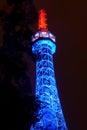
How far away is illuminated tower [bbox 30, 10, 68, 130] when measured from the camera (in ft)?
143

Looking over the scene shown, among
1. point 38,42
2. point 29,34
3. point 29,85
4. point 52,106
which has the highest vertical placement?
point 38,42

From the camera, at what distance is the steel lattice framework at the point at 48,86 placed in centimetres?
4353

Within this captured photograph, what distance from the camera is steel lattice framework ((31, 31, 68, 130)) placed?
4353cm

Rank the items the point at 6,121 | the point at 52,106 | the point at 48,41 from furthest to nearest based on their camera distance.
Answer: the point at 48,41 → the point at 52,106 → the point at 6,121

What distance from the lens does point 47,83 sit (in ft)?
154

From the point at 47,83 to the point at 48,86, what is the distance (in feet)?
1.18

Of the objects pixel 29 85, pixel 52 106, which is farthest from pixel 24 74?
pixel 52 106

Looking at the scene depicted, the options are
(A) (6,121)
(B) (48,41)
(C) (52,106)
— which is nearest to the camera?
(A) (6,121)

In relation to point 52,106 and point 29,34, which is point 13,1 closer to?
point 29,34

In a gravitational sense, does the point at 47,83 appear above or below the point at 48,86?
above

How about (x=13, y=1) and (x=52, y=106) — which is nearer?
(x=13, y=1)

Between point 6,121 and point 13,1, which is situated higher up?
point 13,1

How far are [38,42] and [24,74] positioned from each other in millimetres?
39059

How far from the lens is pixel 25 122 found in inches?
437
